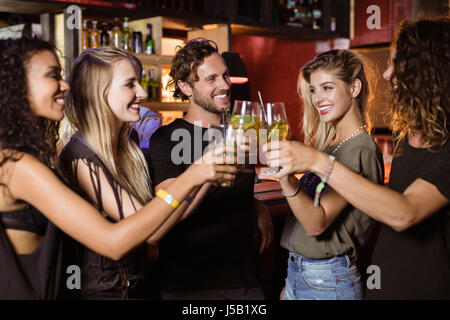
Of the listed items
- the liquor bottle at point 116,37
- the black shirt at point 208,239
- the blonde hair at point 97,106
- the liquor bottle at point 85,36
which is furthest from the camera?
the liquor bottle at point 116,37

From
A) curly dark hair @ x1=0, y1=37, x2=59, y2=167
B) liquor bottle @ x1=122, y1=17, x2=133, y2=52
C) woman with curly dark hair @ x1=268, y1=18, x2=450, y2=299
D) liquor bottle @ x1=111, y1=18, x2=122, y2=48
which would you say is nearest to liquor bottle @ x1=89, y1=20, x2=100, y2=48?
liquor bottle @ x1=111, y1=18, x2=122, y2=48

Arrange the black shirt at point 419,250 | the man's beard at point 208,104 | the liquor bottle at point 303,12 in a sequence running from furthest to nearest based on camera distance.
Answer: the liquor bottle at point 303,12 → the man's beard at point 208,104 → the black shirt at point 419,250

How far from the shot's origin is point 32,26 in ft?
12.0

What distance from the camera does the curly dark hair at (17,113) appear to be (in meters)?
1.29

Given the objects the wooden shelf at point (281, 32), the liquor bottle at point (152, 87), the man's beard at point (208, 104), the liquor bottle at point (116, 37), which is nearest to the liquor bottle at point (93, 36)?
the liquor bottle at point (116, 37)

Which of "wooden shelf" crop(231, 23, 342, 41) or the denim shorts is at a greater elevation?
"wooden shelf" crop(231, 23, 342, 41)

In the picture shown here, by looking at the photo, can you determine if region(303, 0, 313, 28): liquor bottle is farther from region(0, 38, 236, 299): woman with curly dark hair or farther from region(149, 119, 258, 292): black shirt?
region(0, 38, 236, 299): woman with curly dark hair

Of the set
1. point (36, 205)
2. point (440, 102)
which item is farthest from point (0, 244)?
point (440, 102)

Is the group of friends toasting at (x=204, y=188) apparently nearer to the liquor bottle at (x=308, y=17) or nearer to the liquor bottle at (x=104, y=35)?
the liquor bottle at (x=104, y=35)

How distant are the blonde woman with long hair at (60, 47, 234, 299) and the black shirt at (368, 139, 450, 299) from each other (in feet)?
2.27

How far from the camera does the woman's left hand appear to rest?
1.29 m

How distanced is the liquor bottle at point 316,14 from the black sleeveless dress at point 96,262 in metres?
4.30

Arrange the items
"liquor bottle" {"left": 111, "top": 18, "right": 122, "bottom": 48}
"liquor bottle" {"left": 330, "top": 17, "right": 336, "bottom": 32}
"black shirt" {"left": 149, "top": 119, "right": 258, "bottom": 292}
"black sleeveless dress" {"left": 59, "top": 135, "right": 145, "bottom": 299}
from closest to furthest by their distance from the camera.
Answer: "black sleeveless dress" {"left": 59, "top": 135, "right": 145, "bottom": 299}
"black shirt" {"left": 149, "top": 119, "right": 258, "bottom": 292}
"liquor bottle" {"left": 111, "top": 18, "right": 122, "bottom": 48}
"liquor bottle" {"left": 330, "top": 17, "right": 336, "bottom": 32}

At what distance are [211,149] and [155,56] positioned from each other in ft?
9.66
